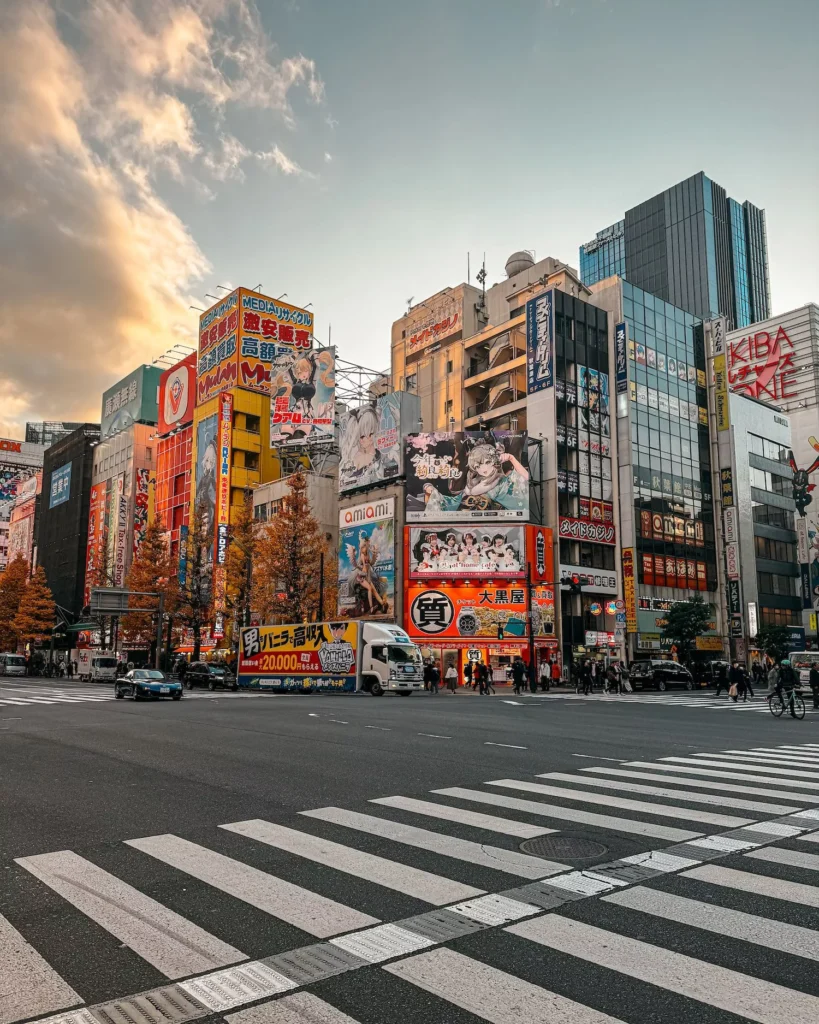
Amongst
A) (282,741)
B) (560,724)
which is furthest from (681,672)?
(282,741)

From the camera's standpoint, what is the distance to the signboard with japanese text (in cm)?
9994

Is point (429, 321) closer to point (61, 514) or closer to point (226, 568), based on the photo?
point (226, 568)

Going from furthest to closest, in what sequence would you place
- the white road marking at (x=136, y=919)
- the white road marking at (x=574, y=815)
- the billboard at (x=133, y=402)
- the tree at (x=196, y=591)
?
the billboard at (x=133, y=402), the tree at (x=196, y=591), the white road marking at (x=574, y=815), the white road marking at (x=136, y=919)

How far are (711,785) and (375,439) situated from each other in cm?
4997

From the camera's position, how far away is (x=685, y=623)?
53750mm

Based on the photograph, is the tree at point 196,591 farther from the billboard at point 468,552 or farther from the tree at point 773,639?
the tree at point 773,639

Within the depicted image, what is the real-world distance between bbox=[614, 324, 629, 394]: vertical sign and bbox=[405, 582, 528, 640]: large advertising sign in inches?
806

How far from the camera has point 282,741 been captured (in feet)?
47.3

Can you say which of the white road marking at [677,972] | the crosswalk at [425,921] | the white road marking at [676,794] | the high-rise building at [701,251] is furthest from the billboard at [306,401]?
the high-rise building at [701,251]

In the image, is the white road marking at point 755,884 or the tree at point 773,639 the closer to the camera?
the white road marking at point 755,884

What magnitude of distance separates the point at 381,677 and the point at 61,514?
3137 inches

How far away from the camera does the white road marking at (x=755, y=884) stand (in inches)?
207

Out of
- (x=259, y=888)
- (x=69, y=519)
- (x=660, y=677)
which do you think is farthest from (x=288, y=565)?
(x=69, y=519)

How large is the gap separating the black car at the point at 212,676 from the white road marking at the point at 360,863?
3848 cm
